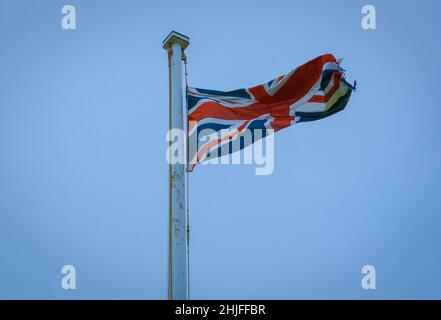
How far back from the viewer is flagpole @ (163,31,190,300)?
9250 mm

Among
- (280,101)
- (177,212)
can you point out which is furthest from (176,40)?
(177,212)

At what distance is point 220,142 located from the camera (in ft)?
37.3

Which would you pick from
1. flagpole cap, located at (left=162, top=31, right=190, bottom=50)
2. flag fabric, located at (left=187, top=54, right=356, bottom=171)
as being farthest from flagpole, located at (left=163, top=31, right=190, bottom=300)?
flag fabric, located at (left=187, top=54, right=356, bottom=171)

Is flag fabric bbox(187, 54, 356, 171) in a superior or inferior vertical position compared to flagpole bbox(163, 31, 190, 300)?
superior

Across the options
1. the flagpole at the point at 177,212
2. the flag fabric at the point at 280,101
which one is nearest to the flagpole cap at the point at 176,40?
the flagpole at the point at 177,212

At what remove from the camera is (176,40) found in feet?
36.1

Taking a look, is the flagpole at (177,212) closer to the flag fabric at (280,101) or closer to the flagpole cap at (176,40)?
the flagpole cap at (176,40)

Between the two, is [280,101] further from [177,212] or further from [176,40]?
[177,212]

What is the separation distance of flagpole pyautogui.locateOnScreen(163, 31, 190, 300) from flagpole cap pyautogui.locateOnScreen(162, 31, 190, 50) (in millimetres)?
27

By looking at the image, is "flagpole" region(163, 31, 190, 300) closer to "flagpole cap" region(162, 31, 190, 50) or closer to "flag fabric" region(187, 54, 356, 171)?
"flagpole cap" region(162, 31, 190, 50)

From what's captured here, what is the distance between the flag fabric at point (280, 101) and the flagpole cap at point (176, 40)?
910mm

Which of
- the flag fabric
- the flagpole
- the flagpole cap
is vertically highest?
the flagpole cap
